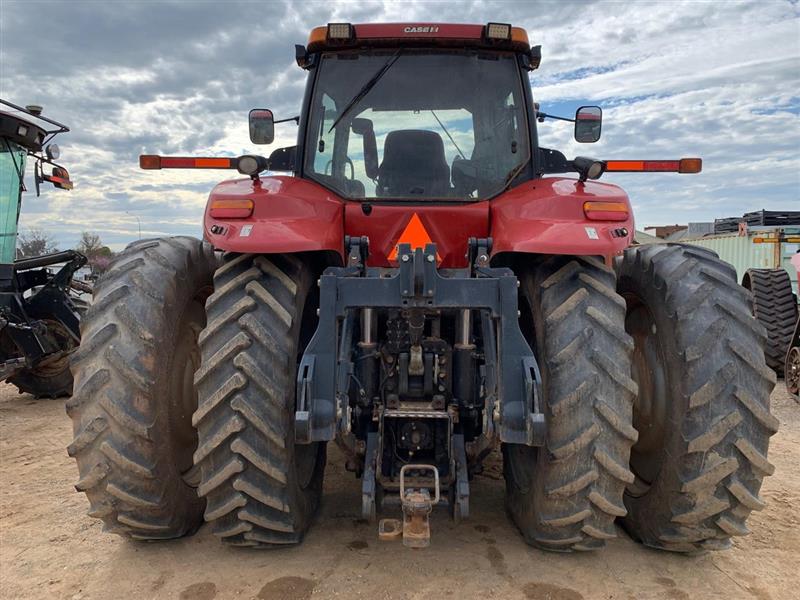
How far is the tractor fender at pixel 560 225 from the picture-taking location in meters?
2.80

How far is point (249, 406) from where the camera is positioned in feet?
9.01

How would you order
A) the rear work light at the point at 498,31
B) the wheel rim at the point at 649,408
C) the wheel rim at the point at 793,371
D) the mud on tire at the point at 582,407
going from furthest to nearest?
the wheel rim at the point at 793,371
the rear work light at the point at 498,31
the wheel rim at the point at 649,408
the mud on tire at the point at 582,407

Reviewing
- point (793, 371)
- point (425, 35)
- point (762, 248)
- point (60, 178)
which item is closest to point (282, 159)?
point (425, 35)

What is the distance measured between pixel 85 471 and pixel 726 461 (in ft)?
9.23

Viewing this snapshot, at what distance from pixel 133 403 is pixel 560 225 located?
2031 millimetres

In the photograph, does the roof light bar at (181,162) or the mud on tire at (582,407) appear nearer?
the mud on tire at (582,407)

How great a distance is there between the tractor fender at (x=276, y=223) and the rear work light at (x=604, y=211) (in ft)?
3.84

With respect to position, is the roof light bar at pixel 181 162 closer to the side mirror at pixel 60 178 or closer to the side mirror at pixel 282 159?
the side mirror at pixel 282 159

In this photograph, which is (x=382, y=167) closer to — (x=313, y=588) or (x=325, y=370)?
(x=325, y=370)

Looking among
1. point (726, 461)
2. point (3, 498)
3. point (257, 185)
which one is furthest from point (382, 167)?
point (3, 498)

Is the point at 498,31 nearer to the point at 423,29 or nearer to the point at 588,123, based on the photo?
the point at 423,29

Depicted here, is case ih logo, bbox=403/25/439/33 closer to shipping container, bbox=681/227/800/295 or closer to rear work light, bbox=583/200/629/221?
rear work light, bbox=583/200/629/221

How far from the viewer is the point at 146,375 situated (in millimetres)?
2945

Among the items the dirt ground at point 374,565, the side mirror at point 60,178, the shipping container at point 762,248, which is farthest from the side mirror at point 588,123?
the shipping container at point 762,248
